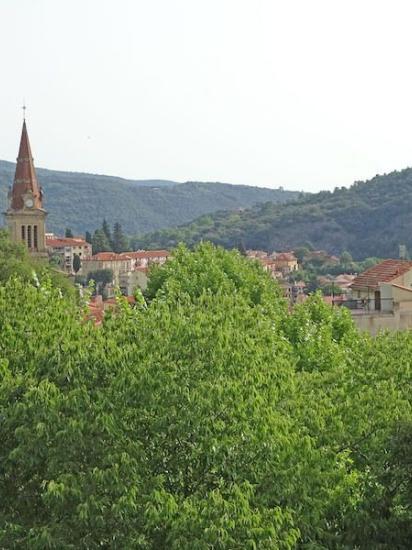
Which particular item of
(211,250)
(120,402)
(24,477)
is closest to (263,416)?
(120,402)

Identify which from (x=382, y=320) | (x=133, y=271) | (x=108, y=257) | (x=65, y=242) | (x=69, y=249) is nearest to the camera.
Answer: (x=382, y=320)

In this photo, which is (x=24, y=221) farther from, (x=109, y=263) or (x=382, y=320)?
(x=382, y=320)

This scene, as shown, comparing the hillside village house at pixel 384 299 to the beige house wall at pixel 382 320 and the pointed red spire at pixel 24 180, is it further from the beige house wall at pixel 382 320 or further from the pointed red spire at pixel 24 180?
the pointed red spire at pixel 24 180

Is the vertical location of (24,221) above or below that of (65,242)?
above

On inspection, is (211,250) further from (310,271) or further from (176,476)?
(310,271)

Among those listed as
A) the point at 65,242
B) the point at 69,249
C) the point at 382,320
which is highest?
the point at 65,242

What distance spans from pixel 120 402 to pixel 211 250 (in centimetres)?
2385

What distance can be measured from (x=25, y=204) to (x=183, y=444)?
87.9 metres

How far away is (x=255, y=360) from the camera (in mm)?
18391

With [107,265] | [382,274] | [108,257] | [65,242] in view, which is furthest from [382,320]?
[65,242]

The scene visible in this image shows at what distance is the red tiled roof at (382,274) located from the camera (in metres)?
44.2

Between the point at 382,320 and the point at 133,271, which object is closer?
the point at 382,320

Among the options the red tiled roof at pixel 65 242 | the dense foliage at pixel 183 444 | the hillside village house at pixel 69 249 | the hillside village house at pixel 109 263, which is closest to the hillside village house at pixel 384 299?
the dense foliage at pixel 183 444

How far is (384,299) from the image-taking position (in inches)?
1697
